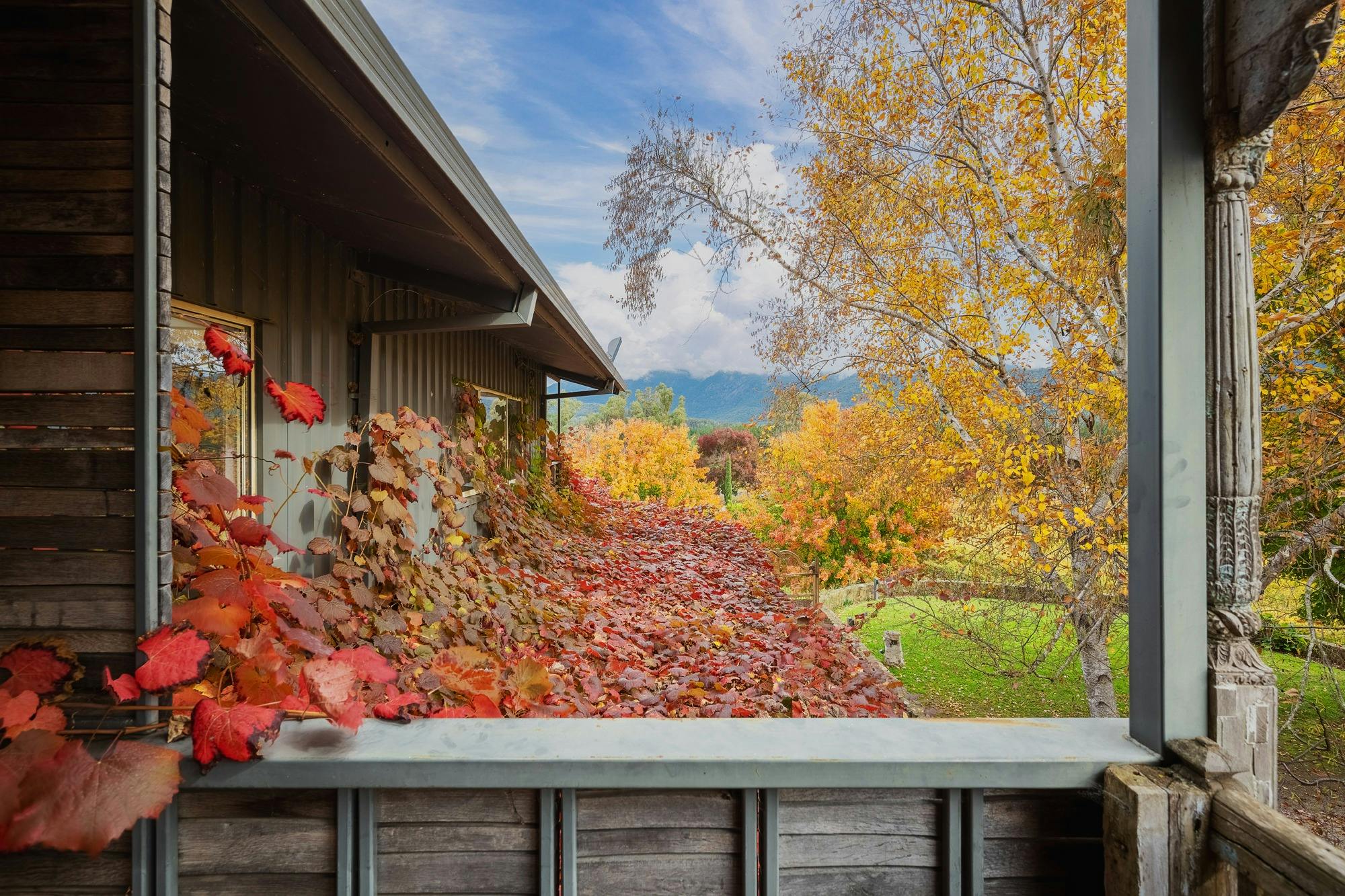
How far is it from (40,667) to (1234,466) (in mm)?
2020

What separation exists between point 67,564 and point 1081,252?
5.15 m

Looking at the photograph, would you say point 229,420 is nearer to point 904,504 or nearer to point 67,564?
point 67,564

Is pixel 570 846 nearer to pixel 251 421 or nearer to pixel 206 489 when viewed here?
pixel 206 489

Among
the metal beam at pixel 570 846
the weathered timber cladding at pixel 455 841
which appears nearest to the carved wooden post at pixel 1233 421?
the metal beam at pixel 570 846

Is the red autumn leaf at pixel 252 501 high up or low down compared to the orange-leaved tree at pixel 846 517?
up

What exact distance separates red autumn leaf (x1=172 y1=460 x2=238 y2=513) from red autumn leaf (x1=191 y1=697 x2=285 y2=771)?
52 centimetres

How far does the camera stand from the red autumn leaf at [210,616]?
1146 mm

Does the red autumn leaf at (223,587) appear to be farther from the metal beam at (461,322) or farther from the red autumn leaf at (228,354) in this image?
the metal beam at (461,322)

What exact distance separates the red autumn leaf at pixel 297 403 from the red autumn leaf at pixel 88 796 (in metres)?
1.12

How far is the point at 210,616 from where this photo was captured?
45.7 inches

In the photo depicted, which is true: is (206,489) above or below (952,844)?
above

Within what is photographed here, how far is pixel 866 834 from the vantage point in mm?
1110

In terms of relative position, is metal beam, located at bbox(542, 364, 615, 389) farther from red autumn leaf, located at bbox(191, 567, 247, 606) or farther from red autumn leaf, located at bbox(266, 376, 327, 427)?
red autumn leaf, located at bbox(191, 567, 247, 606)

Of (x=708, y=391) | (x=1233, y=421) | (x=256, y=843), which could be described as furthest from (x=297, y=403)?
(x=708, y=391)
